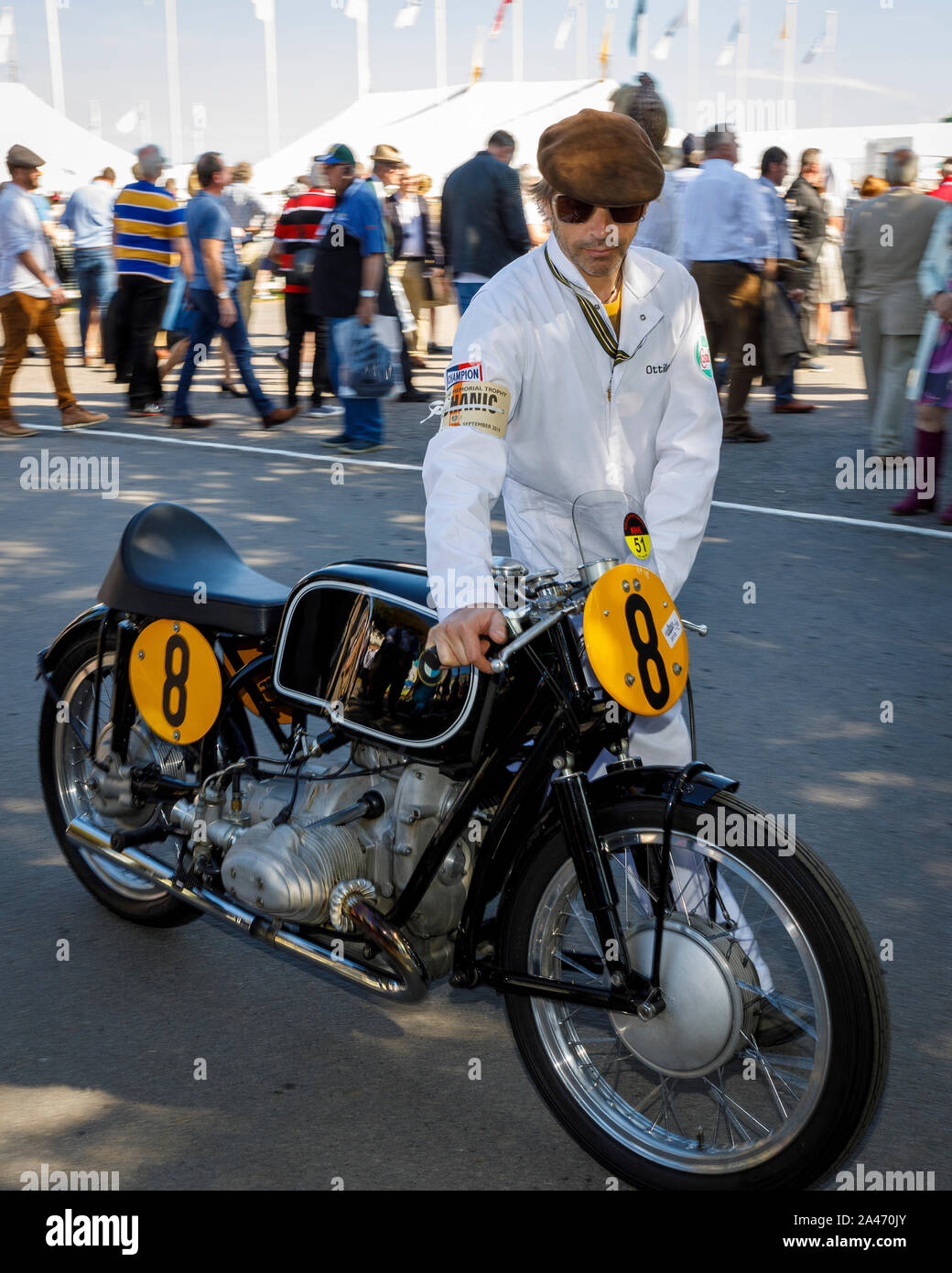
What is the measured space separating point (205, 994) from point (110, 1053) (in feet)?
1.00

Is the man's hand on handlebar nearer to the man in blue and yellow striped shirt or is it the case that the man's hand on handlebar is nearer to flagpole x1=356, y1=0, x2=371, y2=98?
the man in blue and yellow striped shirt

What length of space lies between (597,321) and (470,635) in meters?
0.80

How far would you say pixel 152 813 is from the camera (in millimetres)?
3602

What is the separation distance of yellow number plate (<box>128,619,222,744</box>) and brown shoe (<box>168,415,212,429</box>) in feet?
24.1

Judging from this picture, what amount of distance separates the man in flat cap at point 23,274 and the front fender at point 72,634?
6579mm

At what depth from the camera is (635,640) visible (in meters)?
2.51

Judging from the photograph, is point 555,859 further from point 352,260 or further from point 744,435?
point 744,435

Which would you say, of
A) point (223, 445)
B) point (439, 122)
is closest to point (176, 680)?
point (223, 445)

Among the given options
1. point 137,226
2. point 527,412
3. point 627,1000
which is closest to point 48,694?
point 527,412

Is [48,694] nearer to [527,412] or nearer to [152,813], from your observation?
[152,813]

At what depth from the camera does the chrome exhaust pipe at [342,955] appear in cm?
284

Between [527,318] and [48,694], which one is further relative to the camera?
[48,694]

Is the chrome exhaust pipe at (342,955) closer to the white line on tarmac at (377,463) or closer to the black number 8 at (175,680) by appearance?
the black number 8 at (175,680)

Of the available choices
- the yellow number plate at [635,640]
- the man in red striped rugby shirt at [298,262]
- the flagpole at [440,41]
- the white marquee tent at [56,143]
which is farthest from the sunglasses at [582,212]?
the flagpole at [440,41]
